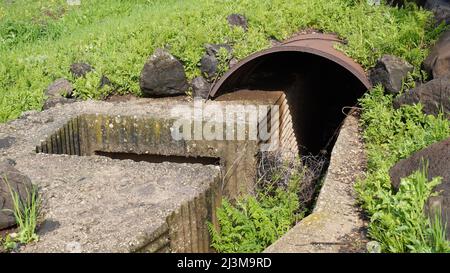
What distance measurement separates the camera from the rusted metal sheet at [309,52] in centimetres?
750

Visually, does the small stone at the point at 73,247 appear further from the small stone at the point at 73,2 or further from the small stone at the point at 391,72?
the small stone at the point at 73,2

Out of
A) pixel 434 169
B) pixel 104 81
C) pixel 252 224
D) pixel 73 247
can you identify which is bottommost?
pixel 252 224

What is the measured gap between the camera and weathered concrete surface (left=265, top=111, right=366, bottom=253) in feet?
14.7

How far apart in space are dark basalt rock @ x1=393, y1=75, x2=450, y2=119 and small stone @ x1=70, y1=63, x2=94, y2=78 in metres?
5.34

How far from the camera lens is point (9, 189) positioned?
4.88 m

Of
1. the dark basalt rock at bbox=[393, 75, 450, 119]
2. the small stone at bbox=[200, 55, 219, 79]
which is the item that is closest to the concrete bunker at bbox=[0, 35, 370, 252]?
the small stone at bbox=[200, 55, 219, 79]

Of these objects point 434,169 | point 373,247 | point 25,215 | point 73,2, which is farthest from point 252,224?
point 73,2

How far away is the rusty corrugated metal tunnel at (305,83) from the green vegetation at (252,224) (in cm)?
182

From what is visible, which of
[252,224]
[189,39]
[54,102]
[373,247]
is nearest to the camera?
[373,247]

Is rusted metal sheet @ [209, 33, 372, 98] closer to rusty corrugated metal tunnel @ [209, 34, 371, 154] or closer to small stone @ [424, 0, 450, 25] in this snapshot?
rusty corrugated metal tunnel @ [209, 34, 371, 154]

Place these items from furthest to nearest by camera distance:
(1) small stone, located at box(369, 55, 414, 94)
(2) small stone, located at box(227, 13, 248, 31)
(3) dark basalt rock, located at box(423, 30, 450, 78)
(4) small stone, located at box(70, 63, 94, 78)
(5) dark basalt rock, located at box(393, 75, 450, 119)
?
(2) small stone, located at box(227, 13, 248, 31) < (4) small stone, located at box(70, 63, 94, 78) < (1) small stone, located at box(369, 55, 414, 94) < (3) dark basalt rock, located at box(423, 30, 450, 78) < (5) dark basalt rock, located at box(393, 75, 450, 119)

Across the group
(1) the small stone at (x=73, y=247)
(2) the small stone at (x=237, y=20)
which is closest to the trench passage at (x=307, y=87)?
(2) the small stone at (x=237, y=20)

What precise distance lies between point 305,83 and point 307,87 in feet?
0.90

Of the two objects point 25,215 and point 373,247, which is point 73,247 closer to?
point 25,215
